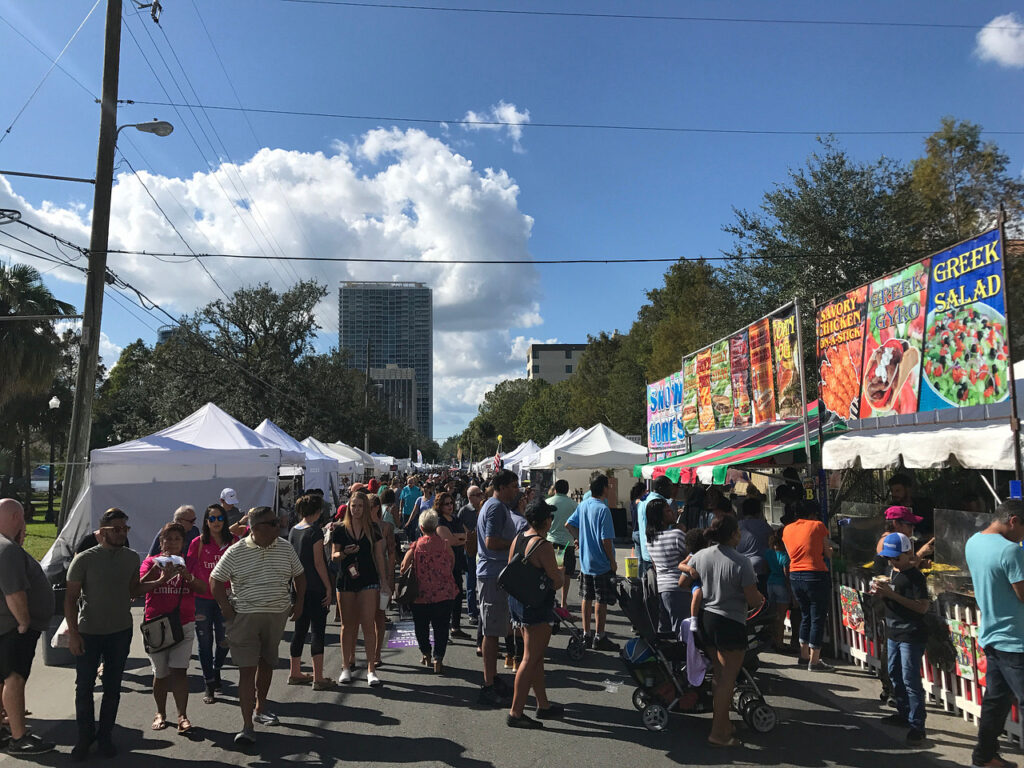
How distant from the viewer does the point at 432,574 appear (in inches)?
256

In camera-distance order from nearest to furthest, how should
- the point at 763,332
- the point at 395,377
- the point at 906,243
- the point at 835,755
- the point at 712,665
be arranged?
1. the point at 835,755
2. the point at 712,665
3. the point at 763,332
4. the point at 906,243
5. the point at 395,377

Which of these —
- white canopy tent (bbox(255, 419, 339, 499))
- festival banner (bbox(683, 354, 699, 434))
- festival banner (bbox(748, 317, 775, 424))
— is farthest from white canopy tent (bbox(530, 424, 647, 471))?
festival banner (bbox(748, 317, 775, 424))

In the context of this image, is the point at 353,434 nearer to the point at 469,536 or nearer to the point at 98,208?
the point at 98,208

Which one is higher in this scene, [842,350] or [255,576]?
[842,350]

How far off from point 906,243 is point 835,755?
17050mm

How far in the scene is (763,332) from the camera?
12352 mm

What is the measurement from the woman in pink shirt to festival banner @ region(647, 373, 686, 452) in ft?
40.5

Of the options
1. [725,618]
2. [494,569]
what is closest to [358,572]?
[494,569]

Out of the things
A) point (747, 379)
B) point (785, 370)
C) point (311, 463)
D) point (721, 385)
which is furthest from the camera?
point (311, 463)

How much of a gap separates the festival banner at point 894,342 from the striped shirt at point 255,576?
7.50m

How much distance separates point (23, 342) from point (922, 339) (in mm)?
23476

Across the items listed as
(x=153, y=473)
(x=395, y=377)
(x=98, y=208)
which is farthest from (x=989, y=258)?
(x=395, y=377)

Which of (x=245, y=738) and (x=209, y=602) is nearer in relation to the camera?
(x=245, y=738)

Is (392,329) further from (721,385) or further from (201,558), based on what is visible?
(201,558)
